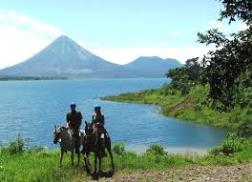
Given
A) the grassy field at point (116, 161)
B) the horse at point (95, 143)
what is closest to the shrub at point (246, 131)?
the grassy field at point (116, 161)

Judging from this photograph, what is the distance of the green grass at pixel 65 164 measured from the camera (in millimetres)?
27562

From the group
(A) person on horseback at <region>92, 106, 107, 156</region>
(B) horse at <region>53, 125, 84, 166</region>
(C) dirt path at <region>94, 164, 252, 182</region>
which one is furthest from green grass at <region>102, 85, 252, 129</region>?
(A) person on horseback at <region>92, 106, 107, 156</region>

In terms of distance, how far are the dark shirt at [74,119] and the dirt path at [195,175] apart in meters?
4.41

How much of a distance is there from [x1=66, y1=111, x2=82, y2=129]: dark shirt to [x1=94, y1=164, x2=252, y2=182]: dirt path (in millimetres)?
4411

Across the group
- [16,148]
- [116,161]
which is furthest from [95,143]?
[16,148]

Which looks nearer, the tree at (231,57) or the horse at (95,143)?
the tree at (231,57)

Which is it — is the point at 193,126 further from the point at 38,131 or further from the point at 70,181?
the point at 70,181

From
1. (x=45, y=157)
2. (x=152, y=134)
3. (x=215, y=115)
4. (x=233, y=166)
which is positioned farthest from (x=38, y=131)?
(x=233, y=166)

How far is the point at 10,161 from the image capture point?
107 feet

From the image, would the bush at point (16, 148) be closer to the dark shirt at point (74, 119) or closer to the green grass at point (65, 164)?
the green grass at point (65, 164)

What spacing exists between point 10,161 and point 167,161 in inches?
368

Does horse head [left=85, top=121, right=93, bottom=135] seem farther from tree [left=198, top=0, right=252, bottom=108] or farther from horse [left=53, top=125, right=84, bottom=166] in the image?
tree [left=198, top=0, right=252, bottom=108]

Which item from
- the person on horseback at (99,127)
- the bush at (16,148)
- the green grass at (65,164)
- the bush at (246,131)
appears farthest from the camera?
the bush at (246,131)

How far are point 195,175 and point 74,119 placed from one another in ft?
24.7
